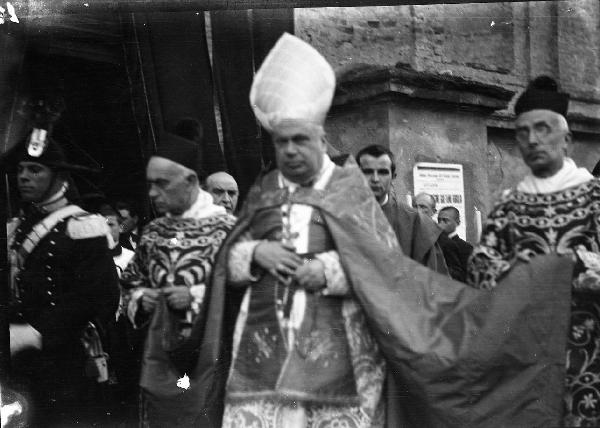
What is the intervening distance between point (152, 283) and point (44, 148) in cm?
96

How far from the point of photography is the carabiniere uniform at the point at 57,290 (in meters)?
4.33

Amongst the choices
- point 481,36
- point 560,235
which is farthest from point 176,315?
point 481,36

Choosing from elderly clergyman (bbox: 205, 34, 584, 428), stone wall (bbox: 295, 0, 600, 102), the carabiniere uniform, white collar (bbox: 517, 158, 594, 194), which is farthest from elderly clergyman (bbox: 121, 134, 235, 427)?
white collar (bbox: 517, 158, 594, 194)

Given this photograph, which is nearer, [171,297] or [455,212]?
[171,297]

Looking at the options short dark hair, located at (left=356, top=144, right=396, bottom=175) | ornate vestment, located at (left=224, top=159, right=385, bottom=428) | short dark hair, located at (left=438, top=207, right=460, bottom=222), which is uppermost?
short dark hair, located at (left=356, top=144, right=396, bottom=175)

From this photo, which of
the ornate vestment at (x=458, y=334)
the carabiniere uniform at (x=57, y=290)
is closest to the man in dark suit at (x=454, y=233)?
the ornate vestment at (x=458, y=334)

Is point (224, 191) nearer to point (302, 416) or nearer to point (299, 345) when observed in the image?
point (299, 345)

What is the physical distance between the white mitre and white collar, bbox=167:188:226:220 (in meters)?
0.44

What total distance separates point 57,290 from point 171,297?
69 cm

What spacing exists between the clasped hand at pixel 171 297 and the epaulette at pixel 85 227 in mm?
478

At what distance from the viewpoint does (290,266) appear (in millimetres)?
3740

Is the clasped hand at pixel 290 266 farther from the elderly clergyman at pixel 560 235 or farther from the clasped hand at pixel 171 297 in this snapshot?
the elderly clergyman at pixel 560 235

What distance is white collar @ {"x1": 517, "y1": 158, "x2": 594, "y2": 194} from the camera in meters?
3.82

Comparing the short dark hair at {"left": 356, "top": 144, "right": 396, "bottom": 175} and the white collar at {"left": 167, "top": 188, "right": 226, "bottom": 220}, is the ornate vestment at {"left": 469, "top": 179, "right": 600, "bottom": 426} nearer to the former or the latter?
the short dark hair at {"left": 356, "top": 144, "right": 396, "bottom": 175}
